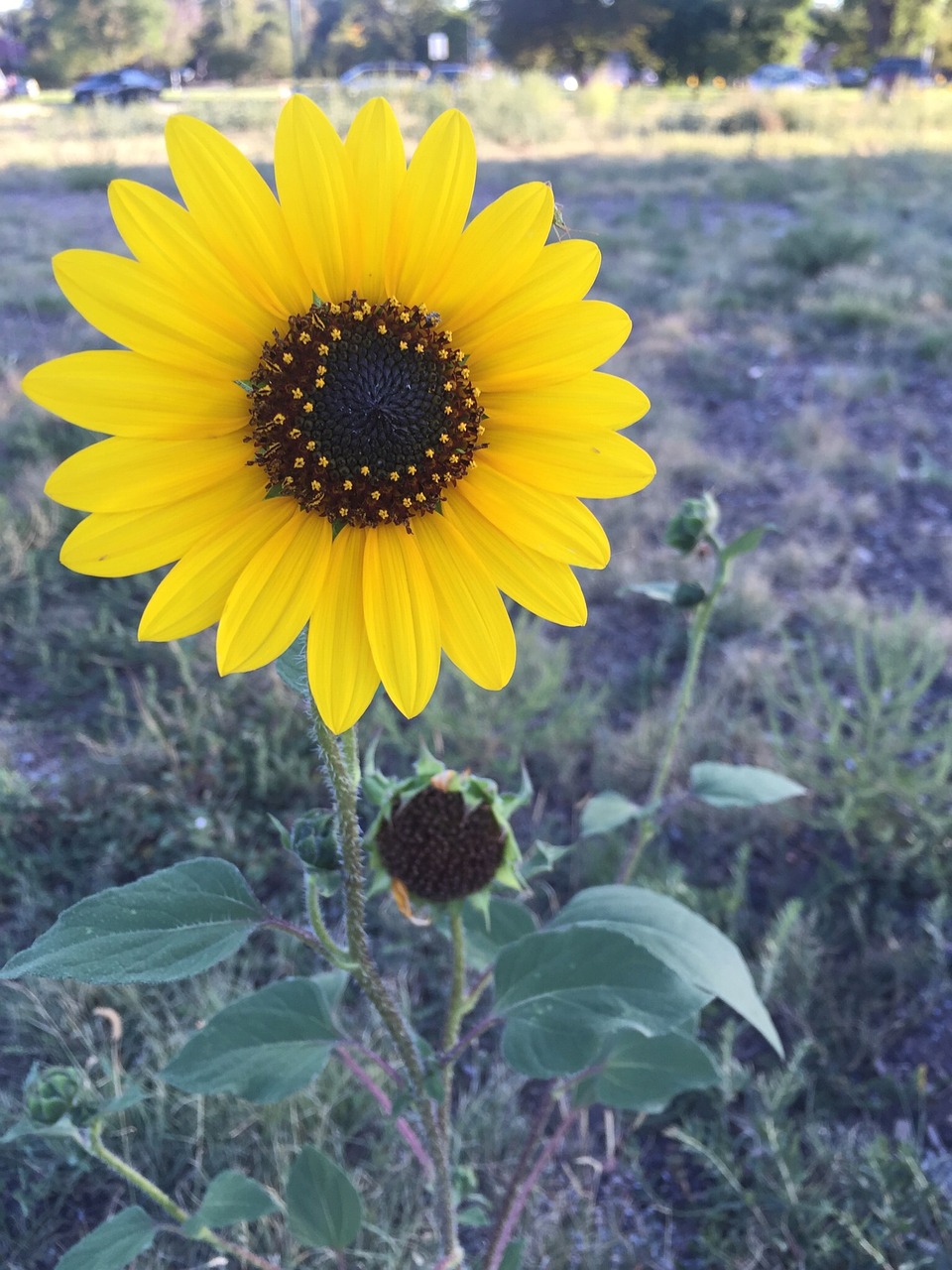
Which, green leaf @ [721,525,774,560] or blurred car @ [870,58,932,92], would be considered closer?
green leaf @ [721,525,774,560]

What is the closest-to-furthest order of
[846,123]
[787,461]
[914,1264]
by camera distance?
1. [914,1264]
2. [787,461]
3. [846,123]

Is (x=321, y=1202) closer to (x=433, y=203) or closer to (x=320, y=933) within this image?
(x=320, y=933)

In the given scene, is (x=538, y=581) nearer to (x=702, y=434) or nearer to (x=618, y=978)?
(x=618, y=978)

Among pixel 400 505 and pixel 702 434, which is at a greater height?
pixel 400 505

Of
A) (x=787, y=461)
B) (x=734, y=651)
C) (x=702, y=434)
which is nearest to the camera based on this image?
(x=734, y=651)

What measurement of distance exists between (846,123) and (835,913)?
60.1 ft

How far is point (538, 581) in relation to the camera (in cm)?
93

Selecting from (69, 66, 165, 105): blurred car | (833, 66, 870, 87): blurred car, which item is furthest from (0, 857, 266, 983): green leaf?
(833, 66, 870, 87): blurred car

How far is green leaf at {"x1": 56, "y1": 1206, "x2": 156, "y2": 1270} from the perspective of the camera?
3.94ft


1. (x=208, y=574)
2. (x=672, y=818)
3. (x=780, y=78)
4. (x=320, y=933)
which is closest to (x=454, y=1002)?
(x=320, y=933)

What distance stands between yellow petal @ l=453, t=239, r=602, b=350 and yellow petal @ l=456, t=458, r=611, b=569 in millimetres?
147

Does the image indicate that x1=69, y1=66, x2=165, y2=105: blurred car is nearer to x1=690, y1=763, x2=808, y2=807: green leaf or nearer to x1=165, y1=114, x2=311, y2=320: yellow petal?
x1=690, y1=763, x2=808, y2=807: green leaf

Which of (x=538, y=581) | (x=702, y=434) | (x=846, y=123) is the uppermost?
(x=846, y=123)

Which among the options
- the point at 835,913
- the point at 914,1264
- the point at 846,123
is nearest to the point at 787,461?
the point at 835,913
